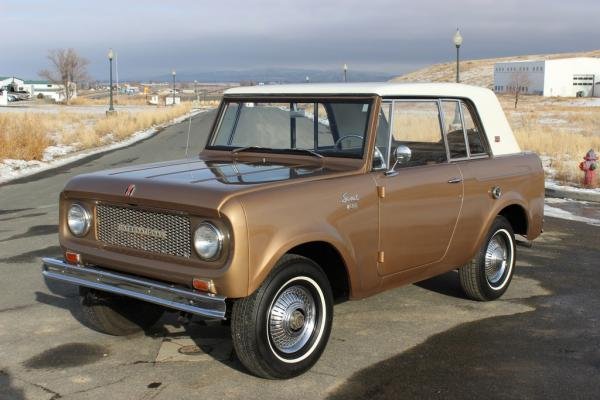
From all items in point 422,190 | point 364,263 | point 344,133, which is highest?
point 344,133

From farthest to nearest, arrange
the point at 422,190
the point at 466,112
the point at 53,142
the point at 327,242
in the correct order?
the point at 53,142 → the point at 466,112 → the point at 422,190 → the point at 327,242

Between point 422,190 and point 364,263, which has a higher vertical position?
point 422,190

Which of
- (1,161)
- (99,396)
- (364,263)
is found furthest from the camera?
(1,161)

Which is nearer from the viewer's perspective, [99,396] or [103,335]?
[99,396]

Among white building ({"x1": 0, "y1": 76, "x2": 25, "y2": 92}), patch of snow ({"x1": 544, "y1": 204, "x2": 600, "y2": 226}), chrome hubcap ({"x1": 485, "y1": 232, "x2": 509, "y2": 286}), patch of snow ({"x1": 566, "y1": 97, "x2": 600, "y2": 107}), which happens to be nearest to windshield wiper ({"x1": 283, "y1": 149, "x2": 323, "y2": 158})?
chrome hubcap ({"x1": 485, "y1": 232, "x2": 509, "y2": 286})

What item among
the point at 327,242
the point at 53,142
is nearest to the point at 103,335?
the point at 327,242

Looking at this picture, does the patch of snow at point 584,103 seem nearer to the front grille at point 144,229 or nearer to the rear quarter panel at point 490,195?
the rear quarter panel at point 490,195

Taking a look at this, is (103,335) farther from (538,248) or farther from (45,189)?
(45,189)

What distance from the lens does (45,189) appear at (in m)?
13.8

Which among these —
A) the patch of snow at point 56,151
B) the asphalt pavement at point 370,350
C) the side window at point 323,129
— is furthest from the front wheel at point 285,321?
the patch of snow at point 56,151

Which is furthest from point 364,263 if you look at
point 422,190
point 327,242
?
point 422,190

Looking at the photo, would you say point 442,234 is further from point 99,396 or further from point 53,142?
point 53,142

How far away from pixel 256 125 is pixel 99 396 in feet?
8.21

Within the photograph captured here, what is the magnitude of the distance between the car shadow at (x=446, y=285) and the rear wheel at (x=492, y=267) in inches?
10.0
